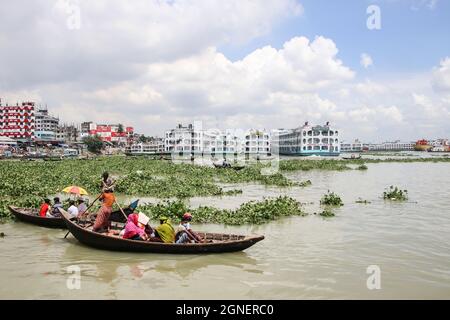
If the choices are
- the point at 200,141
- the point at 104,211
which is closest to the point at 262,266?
the point at 104,211

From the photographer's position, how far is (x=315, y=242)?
13102 millimetres

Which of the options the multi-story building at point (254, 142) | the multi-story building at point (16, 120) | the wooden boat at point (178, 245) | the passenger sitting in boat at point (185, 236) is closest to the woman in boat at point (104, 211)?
the wooden boat at point (178, 245)

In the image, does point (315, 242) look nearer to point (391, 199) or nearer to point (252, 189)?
point (391, 199)

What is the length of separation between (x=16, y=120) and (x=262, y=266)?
11213 cm

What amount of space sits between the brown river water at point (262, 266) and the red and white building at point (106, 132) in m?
129

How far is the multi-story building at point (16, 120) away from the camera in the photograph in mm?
105938

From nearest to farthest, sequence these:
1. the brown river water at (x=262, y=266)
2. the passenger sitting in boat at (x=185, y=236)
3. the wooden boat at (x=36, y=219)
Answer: the brown river water at (x=262, y=266) → the passenger sitting in boat at (x=185, y=236) → the wooden boat at (x=36, y=219)

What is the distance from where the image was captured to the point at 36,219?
14.9 metres

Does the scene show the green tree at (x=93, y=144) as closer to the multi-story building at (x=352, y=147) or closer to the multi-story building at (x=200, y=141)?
the multi-story building at (x=200, y=141)

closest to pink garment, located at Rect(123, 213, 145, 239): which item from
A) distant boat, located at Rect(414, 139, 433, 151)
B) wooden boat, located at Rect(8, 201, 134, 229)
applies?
wooden boat, located at Rect(8, 201, 134, 229)

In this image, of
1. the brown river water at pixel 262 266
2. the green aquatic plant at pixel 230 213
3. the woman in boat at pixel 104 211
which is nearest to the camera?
the brown river water at pixel 262 266

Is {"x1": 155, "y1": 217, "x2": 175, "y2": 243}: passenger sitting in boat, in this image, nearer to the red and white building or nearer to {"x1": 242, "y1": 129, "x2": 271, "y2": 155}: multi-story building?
{"x1": 242, "y1": 129, "x2": 271, "y2": 155}: multi-story building

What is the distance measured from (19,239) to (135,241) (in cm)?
504

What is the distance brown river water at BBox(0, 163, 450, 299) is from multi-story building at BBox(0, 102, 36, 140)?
102 m
